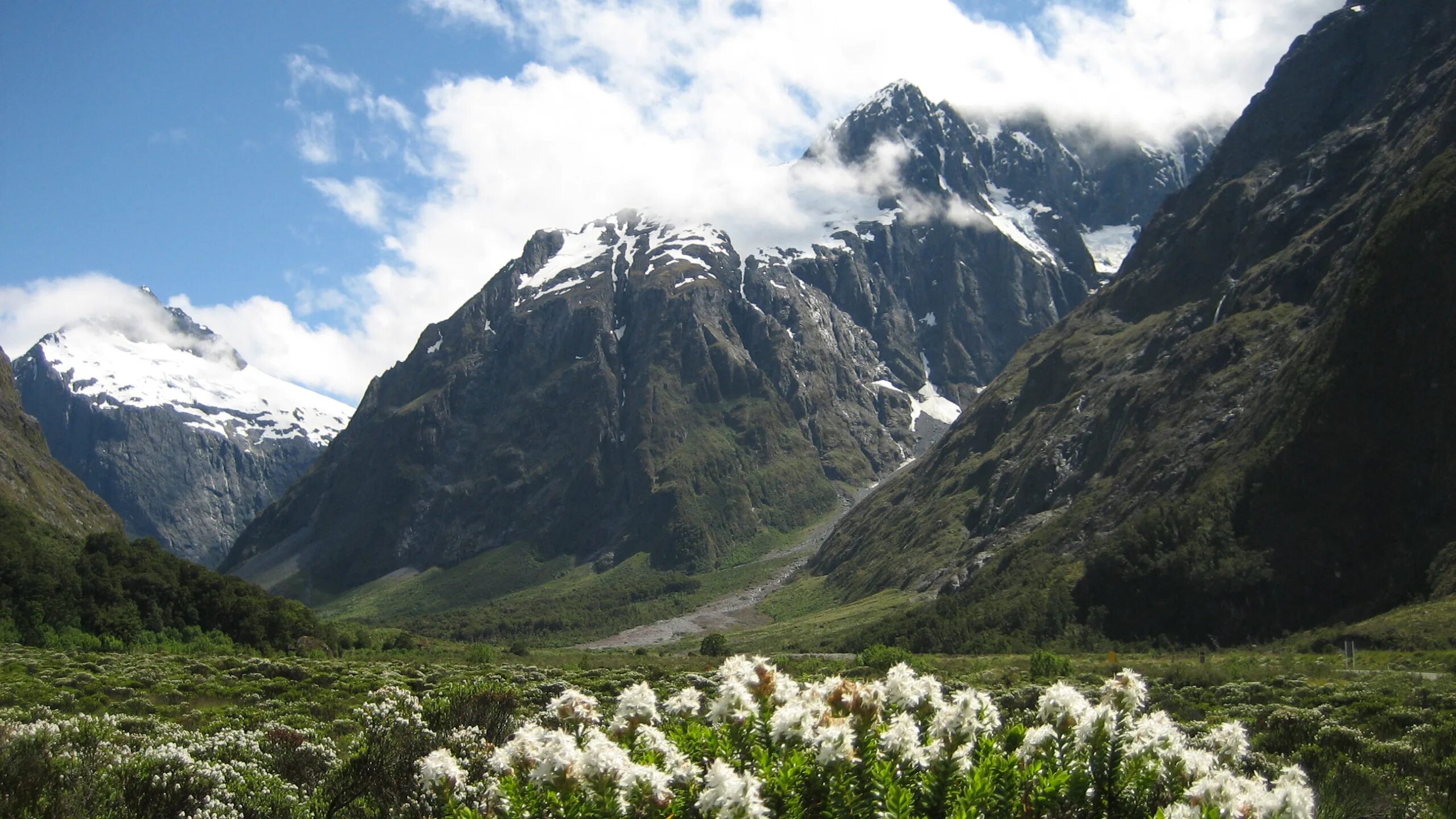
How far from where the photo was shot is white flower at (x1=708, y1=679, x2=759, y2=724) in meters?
12.5

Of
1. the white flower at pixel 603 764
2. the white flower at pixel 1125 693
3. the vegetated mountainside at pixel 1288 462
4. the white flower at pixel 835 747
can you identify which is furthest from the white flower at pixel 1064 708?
the vegetated mountainside at pixel 1288 462

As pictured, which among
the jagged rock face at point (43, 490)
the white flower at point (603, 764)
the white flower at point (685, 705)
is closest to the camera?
the white flower at point (603, 764)

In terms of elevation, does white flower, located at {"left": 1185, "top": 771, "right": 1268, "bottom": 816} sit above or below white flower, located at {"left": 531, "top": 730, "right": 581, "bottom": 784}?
below

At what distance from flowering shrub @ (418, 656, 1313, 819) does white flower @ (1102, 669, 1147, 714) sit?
0.02 metres

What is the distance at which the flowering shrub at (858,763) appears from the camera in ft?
34.5

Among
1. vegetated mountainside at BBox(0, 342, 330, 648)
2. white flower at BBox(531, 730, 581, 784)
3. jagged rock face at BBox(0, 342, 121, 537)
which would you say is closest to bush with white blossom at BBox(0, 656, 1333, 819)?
white flower at BBox(531, 730, 581, 784)

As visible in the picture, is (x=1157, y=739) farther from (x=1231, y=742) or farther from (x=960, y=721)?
(x=960, y=721)

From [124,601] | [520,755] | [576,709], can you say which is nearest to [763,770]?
[520,755]

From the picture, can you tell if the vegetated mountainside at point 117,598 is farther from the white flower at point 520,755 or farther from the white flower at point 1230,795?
the white flower at point 1230,795

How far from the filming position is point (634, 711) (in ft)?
42.4

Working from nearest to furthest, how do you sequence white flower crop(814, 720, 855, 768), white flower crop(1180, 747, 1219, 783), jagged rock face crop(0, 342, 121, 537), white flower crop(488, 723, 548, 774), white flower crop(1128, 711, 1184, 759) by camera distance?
white flower crop(814, 720, 855, 768)
white flower crop(488, 723, 548, 774)
white flower crop(1180, 747, 1219, 783)
white flower crop(1128, 711, 1184, 759)
jagged rock face crop(0, 342, 121, 537)

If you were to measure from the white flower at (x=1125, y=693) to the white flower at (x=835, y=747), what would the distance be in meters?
3.66

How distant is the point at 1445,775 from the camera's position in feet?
69.0

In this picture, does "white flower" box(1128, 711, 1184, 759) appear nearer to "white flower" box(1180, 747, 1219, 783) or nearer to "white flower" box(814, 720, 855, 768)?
"white flower" box(1180, 747, 1219, 783)
